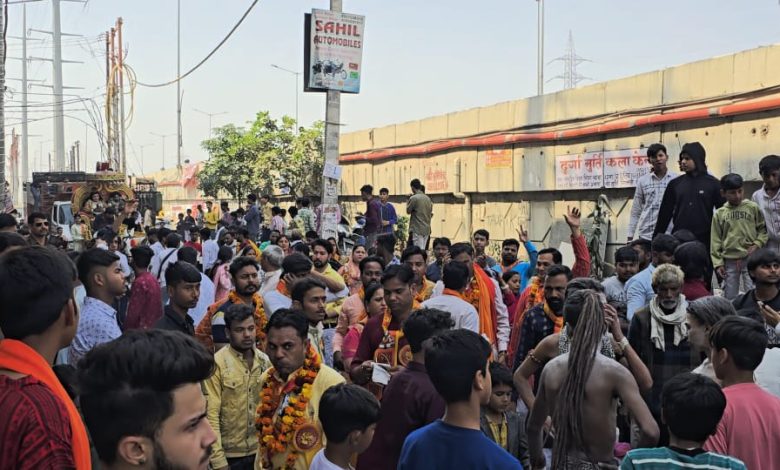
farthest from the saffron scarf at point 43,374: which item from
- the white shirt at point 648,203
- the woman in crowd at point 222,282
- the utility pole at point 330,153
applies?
the utility pole at point 330,153

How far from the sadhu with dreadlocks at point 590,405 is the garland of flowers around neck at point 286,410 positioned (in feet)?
4.35

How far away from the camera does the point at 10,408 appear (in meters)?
2.34

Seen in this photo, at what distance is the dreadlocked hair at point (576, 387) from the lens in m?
4.33

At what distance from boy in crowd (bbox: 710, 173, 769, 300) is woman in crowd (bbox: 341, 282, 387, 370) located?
421 centimetres

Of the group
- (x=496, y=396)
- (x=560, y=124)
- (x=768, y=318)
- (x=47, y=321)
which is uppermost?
(x=560, y=124)

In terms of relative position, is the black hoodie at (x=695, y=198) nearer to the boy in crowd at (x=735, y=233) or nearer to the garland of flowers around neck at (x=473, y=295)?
the boy in crowd at (x=735, y=233)

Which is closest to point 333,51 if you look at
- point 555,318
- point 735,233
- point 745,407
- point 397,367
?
point 735,233

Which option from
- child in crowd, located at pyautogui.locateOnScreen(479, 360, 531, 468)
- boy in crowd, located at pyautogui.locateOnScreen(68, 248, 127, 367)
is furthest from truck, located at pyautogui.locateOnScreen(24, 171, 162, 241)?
child in crowd, located at pyautogui.locateOnScreen(479, 360, 531, 468)

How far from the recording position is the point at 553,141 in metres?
18.5

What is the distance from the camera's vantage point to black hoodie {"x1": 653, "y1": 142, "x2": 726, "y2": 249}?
941cm

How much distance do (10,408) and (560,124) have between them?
55.2ft

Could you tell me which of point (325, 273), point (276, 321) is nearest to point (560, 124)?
point (325, 273)

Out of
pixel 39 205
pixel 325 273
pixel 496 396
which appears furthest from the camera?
pixel 39 205

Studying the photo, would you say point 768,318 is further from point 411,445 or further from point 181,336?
point 181,336
